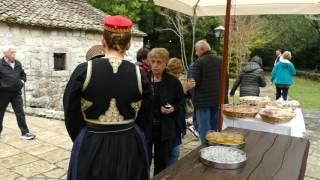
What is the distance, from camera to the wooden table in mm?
2326

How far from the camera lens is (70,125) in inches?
91.3

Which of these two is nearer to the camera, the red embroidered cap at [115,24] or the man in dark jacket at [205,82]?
the red embroidered cap at [115,24]

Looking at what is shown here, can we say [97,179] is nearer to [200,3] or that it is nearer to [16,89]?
[200,3]

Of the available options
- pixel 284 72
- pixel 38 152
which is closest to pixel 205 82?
pixel 38 152

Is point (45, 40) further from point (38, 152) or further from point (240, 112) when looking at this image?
point (240, 112)

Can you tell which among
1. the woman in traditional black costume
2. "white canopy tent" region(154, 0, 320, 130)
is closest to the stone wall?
"white canopy tent" region(154, 0, 320, 130)

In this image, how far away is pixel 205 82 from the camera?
190 inches

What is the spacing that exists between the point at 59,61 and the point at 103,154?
37.9ft

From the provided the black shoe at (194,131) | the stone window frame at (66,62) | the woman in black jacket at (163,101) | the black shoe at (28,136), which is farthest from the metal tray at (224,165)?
the stone window frame at (66,62)

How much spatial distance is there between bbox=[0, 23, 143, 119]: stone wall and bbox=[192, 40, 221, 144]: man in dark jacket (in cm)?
751

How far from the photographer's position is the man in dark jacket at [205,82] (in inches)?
188

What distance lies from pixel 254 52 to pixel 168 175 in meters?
27.1

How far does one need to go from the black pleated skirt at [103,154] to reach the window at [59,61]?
37.0 feet

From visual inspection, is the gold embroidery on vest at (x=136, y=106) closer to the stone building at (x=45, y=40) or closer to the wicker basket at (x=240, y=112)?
the wicker basket at (x=240, y=112)
